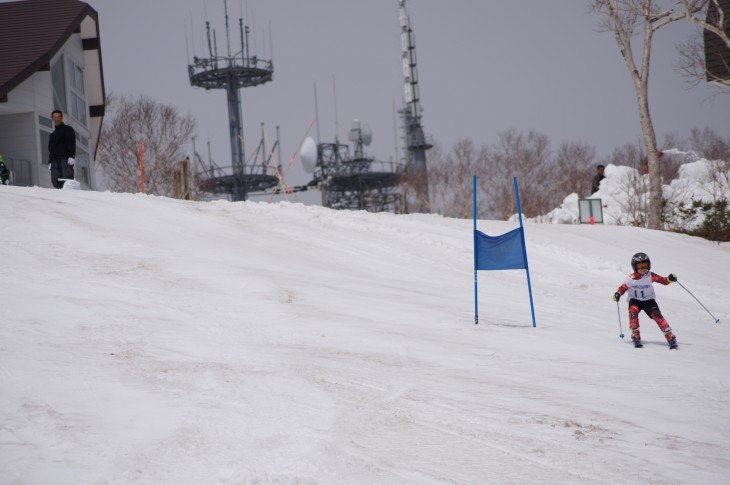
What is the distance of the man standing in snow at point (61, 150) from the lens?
1614 cm

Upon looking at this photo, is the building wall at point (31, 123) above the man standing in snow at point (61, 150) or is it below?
above

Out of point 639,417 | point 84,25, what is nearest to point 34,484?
point 639,417

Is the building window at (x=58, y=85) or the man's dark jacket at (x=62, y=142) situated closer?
the man's dark jacket at (x=62, y=142)

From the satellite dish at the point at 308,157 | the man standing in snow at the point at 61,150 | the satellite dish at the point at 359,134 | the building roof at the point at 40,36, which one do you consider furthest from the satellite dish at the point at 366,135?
the man standing in snow at the point at 61,150

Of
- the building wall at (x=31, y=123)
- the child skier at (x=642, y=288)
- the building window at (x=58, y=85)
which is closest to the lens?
the child skier at (x=642, y=288)

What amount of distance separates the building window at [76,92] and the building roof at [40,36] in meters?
1.50

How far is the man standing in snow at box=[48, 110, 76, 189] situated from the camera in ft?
53.0

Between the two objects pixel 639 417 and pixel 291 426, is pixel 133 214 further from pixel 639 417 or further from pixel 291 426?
pixel 639 417

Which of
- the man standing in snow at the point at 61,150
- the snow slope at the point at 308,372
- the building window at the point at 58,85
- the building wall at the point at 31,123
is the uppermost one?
the building window at the point at 58,85

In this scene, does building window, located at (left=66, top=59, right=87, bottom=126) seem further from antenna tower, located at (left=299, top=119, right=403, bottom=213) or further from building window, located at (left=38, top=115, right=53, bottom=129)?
antenna tower, located at (left=299, top=119, right=403, bottom=213)

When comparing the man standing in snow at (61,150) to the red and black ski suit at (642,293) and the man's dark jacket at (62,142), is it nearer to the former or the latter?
the man's dark jacket at (62,142)

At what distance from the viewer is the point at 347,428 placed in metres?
4.96

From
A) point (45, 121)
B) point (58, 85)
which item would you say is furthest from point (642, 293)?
point (58, 85)

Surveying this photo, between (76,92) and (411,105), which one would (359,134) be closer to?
(411,105)
